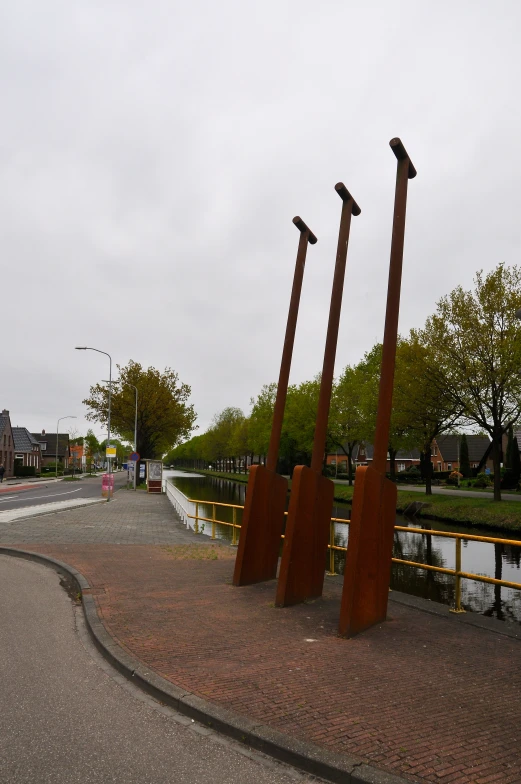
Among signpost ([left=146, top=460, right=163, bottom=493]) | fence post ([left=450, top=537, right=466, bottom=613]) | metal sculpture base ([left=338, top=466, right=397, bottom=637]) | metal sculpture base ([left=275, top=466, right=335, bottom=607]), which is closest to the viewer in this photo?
metal sculpture base ([left=338, top=466, right=397, bottom=637])

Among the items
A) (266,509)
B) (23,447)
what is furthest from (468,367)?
(23,447)

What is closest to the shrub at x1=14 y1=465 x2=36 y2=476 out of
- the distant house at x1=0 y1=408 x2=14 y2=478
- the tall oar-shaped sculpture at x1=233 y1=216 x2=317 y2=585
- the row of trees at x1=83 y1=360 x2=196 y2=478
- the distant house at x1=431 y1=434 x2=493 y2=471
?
the distant house at x1=0 y1=408 x2=14 y2=478

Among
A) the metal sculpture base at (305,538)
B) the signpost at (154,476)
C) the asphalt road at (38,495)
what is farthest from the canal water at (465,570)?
the signpost at (154,476)

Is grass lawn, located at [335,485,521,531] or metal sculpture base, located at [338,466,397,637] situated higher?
metal sculpture base, located at [338,466,397,637]

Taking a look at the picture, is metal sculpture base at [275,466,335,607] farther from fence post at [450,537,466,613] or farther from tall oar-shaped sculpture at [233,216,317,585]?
fence post at [450,537,466,613]

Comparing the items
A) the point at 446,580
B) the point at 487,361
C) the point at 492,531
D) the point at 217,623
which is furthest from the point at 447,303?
the point at 217,623

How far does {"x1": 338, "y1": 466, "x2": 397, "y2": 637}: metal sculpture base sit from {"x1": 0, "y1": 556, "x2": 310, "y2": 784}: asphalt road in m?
2.45

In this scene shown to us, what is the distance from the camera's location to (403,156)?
24.5 ft

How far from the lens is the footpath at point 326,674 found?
3.68 metres

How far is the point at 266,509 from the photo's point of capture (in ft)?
29.9

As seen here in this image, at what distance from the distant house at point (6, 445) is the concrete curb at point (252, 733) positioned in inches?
2844

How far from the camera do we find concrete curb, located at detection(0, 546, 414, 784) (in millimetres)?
3477

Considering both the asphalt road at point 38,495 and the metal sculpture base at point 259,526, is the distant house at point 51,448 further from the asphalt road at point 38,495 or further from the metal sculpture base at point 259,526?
the metal sculpture base at point 259,526

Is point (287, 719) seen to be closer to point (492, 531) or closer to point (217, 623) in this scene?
point (217, 623)
